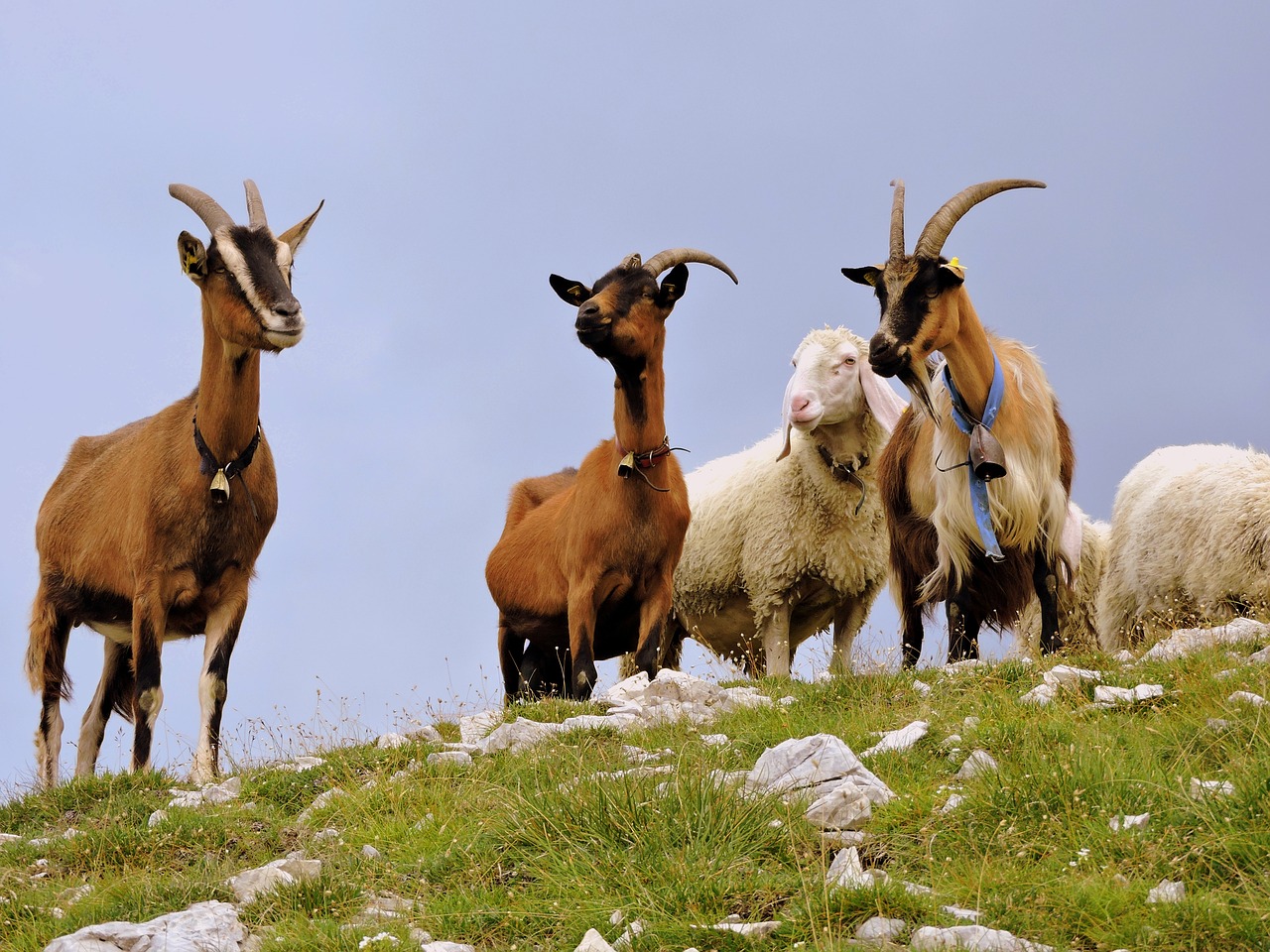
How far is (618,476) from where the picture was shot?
10156 millimetres

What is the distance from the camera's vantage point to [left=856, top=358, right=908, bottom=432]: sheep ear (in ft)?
39.9

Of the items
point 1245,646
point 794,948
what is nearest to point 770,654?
point 1245,646

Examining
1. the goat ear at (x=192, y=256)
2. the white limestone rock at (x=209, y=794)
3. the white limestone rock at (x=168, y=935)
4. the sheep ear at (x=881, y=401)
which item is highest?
the goat ear at (x=192, y=256)

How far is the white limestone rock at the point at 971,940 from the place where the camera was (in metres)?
4.22

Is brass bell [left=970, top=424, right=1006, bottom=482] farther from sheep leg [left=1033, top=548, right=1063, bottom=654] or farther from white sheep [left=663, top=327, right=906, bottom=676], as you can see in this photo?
white sheep [left=663, top=327, right=906, bottom=676]

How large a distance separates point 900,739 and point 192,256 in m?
5.69

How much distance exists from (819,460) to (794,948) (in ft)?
27.8

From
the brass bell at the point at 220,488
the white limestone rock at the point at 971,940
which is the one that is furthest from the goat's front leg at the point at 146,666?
the white limestone rock at the point at 971,940

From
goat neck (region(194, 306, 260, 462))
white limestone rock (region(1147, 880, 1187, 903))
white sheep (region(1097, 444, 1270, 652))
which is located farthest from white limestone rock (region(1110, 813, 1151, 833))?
goat neck (region(194, 306, 260, 462))

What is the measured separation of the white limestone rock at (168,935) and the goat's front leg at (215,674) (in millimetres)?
3473

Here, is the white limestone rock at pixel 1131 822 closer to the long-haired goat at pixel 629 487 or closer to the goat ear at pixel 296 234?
the long-haired goat at pixel 629 487

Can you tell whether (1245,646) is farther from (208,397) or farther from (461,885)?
(208,397)

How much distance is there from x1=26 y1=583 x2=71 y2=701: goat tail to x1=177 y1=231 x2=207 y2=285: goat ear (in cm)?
341

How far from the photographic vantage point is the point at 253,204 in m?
9.96
